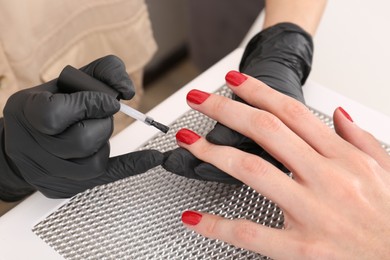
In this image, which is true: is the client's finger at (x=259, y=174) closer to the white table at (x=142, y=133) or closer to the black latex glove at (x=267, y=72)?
the black latex glove at (x=267, y=72)

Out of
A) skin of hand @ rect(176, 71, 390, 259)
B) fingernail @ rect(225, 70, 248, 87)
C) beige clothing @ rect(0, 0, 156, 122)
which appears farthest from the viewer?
beige clothing @ rect(0, 0, 156, 122)

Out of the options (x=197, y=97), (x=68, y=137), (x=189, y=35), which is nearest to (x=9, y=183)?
(x=68, y=137)

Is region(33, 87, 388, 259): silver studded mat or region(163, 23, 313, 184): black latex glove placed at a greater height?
region(163, 23, 313, 184): black latex glove

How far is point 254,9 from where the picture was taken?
1.39 metres

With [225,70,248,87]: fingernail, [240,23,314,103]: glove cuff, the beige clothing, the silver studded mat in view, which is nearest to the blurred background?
the beige clothing

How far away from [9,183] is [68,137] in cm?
20

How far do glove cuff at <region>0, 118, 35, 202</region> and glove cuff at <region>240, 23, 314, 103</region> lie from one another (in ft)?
1.18

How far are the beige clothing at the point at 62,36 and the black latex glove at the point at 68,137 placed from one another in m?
0.22

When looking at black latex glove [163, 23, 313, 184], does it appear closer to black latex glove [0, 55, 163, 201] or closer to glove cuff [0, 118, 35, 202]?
black latex glove [0, 55, 163, 201]

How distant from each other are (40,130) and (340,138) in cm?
35

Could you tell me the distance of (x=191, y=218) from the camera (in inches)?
22.6

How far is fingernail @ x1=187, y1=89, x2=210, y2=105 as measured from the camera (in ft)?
2.10

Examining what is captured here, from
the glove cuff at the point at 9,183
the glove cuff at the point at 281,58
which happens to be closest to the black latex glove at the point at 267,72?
the glove cuff at the point at 281,58

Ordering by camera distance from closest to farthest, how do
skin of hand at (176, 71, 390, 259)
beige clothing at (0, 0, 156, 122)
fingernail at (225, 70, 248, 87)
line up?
skin of hand at (176, 71, 390, 259) < fingernail at (225, 70, 248, 87) < beige clothing at (0, 0, 156, 122)
